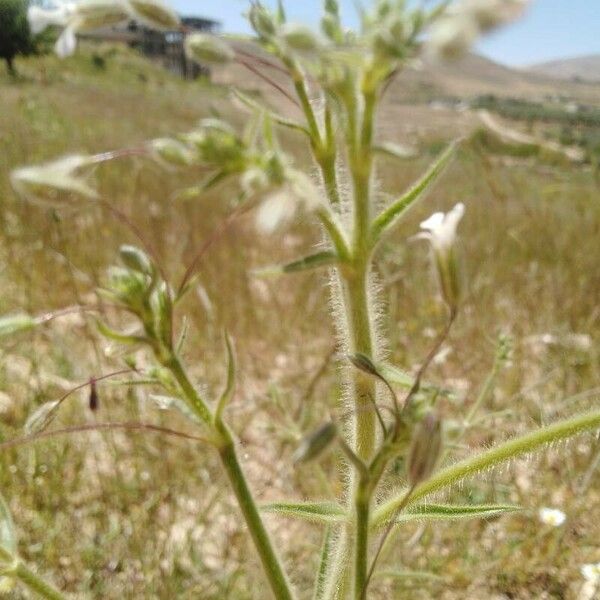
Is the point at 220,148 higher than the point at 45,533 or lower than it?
higher

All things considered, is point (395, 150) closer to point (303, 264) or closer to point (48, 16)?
point (303, 264)

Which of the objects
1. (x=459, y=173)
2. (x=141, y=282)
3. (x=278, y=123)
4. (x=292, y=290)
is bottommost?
(x=459, y=173)

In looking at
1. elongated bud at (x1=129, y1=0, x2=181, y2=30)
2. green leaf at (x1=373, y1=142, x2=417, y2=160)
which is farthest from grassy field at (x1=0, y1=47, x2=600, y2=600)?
green leaf at (x1=373, y1=142, x2=417, y2=160)

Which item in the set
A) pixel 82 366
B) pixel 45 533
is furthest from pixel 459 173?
pixel 45 533

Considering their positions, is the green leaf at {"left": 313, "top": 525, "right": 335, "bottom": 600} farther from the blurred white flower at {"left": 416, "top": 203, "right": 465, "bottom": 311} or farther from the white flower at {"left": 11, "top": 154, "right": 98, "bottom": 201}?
the white flower at {"left": 11, "top": 154, "right": 98, "bottom": 201}

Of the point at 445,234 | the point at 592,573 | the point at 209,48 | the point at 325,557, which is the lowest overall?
the point at 592,573

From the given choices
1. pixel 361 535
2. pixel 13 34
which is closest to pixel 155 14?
pixel 361 535

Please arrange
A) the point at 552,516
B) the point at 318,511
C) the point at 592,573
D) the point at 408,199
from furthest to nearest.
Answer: the point at 552,516 < the point at 592,573 < the point at 318,511 < the point at 408,199

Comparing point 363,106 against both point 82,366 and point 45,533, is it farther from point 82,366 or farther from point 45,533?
point 82,366
